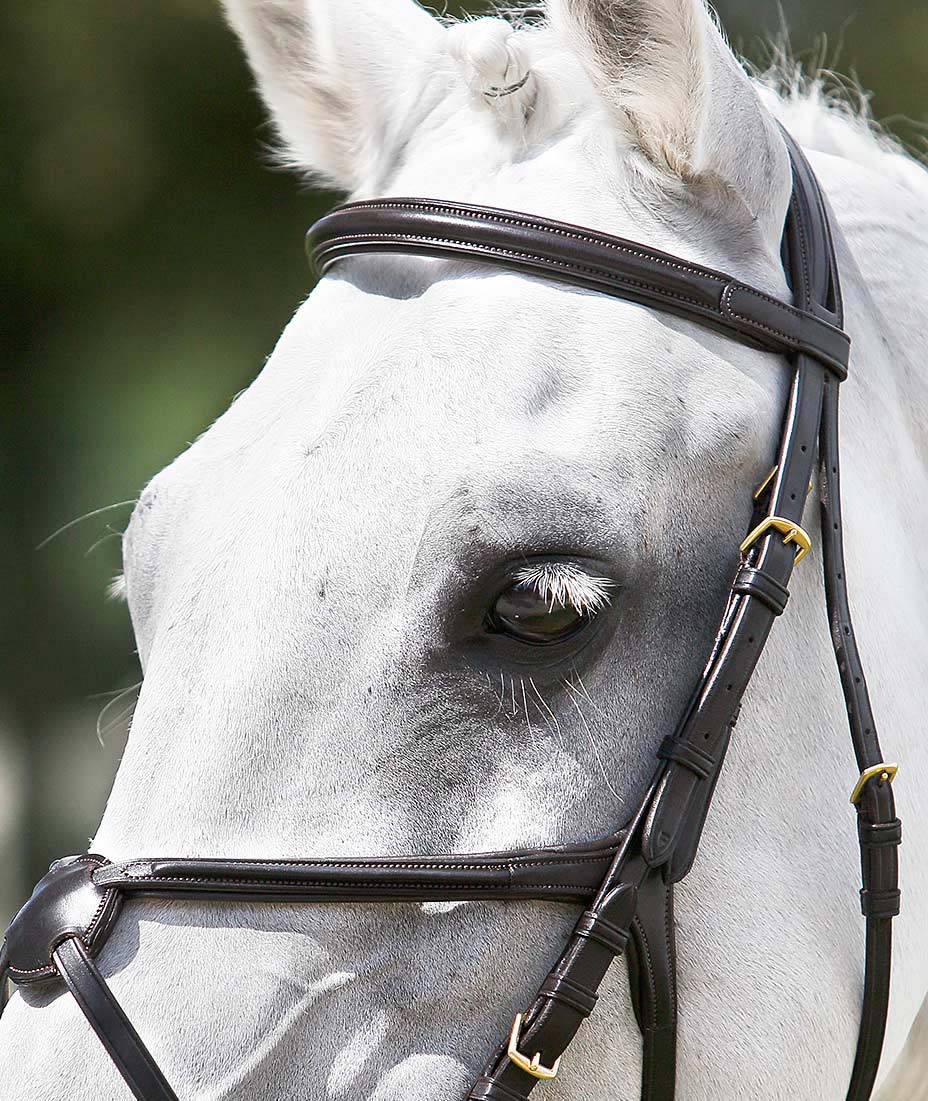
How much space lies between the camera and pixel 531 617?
1.25 metres

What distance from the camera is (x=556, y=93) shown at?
1541 millimetres

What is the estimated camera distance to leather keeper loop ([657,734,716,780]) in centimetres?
124

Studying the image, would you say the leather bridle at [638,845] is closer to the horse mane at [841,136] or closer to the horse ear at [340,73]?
the horse ear at [340,73]

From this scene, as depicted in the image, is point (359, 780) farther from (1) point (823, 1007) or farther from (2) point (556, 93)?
(2) point (556, 93)

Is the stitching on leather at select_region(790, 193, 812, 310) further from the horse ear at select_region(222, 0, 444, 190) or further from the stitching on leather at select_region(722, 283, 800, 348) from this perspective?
the horse ear at select_region(222, 0, 444, 190)

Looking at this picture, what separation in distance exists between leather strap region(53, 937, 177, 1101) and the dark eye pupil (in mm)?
539

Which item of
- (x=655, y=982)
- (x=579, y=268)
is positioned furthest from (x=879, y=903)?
(x=579, y=268)

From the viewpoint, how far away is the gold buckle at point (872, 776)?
1.37m

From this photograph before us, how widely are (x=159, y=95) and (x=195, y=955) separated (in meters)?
5.85

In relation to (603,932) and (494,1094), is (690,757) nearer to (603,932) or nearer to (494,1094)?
(603,932)

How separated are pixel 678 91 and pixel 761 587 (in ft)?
2.02

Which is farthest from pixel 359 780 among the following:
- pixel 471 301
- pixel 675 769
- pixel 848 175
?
pixel 848 175

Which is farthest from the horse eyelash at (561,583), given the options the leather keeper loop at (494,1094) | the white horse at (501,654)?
the leather keeper loop at (494,1094)

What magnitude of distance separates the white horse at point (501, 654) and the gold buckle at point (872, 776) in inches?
1.2
